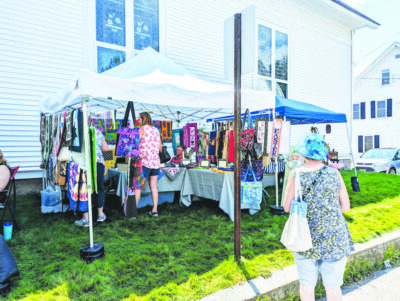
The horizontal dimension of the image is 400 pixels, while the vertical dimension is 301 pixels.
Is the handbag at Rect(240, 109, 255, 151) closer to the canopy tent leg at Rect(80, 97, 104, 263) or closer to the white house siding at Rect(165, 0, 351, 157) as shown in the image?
the canopy tent leg at Rect(80, 97, 104, 263)

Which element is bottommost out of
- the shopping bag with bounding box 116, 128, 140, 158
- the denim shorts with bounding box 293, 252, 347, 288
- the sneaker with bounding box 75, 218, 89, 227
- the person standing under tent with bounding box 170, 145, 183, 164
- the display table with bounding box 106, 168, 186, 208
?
the sneaker with bounding box 75, 218, 89, 227

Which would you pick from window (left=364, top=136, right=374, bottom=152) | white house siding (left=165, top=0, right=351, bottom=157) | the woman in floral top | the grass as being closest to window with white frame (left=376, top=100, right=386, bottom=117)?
window (left=364, top=136, right=374, bottom=152)

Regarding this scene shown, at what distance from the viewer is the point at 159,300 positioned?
232 cm

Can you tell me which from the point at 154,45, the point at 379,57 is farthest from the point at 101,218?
the point at 379,57

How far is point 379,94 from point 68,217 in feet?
74.6

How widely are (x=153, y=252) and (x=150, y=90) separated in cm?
221

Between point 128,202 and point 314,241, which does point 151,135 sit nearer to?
point 128,202

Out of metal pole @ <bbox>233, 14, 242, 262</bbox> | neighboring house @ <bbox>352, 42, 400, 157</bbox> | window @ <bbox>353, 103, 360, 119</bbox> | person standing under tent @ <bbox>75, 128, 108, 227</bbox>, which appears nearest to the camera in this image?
metal pole @ <bbox>233, 14, 242, 262</bbox>

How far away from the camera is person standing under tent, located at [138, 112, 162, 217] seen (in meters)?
4.62

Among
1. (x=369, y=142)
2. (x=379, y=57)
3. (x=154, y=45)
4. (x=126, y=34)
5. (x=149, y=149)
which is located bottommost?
(x=149, y=149)

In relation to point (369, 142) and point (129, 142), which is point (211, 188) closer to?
point (129, 142)

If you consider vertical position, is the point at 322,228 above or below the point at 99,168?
below

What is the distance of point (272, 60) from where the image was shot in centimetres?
1063

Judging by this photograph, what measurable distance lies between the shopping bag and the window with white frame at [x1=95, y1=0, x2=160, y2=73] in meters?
3.51
